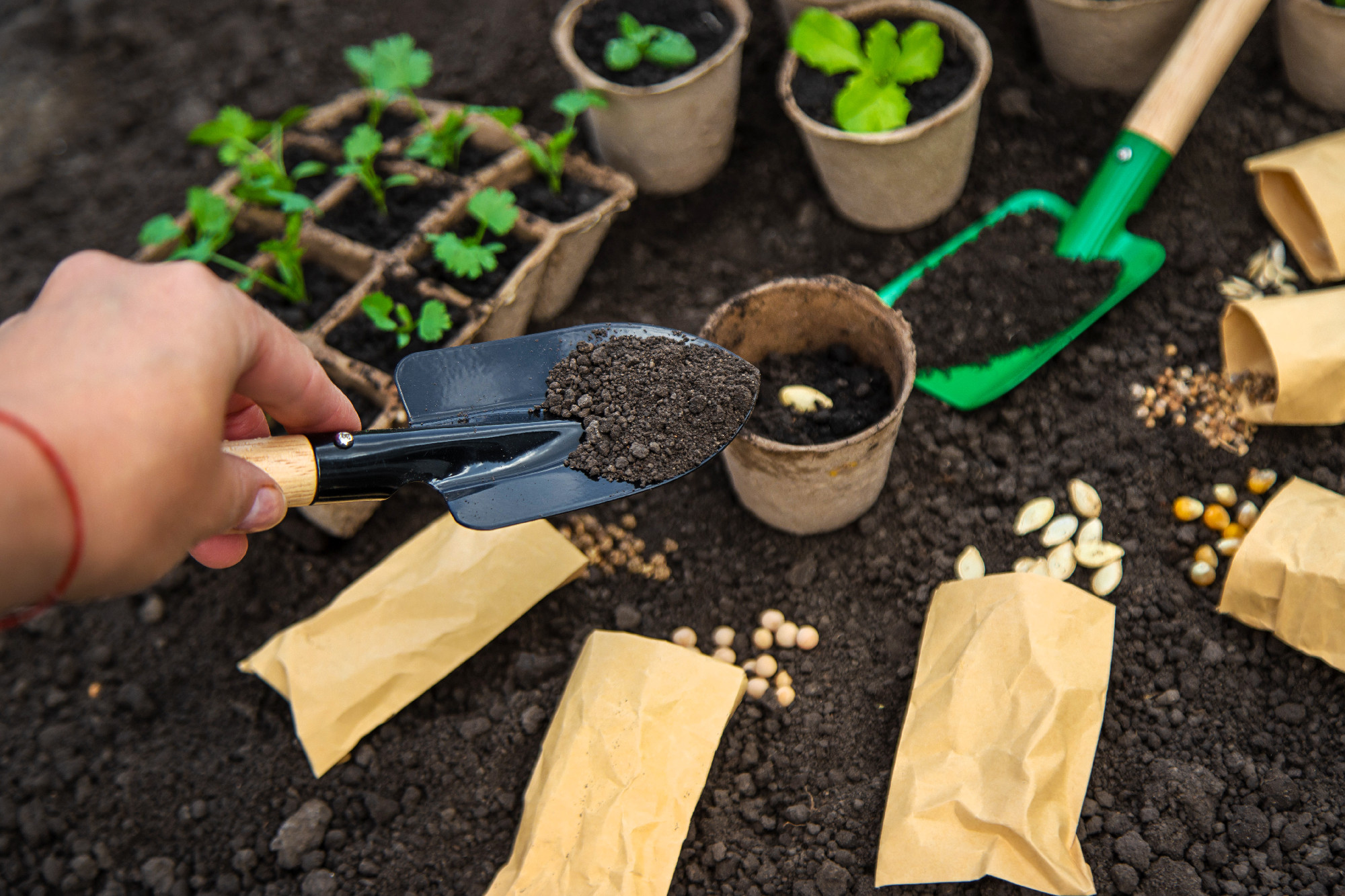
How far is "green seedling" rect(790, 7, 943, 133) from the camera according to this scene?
1.72m

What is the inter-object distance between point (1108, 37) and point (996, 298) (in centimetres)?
66

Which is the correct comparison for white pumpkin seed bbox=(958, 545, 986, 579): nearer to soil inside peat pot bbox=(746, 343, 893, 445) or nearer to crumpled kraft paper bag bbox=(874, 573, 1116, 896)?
crumpled kraft paper bag bbox=(874, 573, 1116, 896)

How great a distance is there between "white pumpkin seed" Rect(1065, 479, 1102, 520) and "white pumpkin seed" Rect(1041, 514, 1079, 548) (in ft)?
0.07

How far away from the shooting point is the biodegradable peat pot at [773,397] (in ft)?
4.45

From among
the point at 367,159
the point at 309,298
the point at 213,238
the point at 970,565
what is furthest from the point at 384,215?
the point at 970,565

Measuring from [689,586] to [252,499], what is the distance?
812 mm

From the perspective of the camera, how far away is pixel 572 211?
6.12 feet

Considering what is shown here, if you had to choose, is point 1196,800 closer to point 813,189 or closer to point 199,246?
point 813,189

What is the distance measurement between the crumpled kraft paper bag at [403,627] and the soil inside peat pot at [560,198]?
69 centimetres

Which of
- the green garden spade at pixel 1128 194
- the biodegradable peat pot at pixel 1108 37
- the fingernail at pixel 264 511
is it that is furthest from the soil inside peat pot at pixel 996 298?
the fingernail at pixel 264 511

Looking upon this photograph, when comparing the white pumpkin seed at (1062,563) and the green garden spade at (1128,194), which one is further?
the green garden spade at (1128,194)

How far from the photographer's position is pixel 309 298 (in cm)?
185

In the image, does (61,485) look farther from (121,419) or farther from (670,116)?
(670,116)

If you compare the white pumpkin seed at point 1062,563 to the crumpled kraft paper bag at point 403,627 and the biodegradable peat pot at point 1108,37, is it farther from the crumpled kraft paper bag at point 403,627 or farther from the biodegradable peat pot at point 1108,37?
the biodegradable peat pot at point 1108,37
